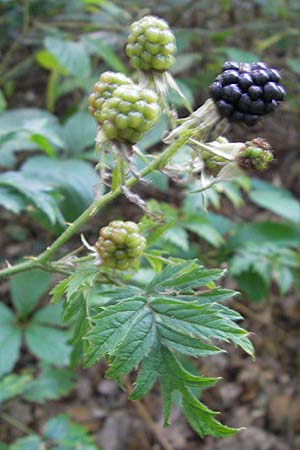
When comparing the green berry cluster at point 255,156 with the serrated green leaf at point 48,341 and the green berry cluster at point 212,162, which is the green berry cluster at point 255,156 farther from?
the serrated green leaf at point 48,341

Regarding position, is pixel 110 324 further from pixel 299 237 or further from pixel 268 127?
pixel 268 127

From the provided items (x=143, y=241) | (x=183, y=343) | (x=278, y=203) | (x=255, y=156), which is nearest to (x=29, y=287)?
(x=278, y=203)

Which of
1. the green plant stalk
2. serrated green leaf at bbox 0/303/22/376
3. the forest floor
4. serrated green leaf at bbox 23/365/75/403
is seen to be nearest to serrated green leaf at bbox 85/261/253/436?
the green plant stalk

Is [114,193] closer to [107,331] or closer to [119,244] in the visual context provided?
[119,244]

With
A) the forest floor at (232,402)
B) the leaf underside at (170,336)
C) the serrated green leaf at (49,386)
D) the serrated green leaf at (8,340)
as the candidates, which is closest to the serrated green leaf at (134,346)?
the leaf underside at (170,336)

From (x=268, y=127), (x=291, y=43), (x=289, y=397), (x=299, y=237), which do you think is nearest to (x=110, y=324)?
(x=299, y=237)

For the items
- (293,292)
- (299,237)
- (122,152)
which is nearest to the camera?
(122,152)

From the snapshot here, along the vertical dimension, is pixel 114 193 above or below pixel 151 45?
below
